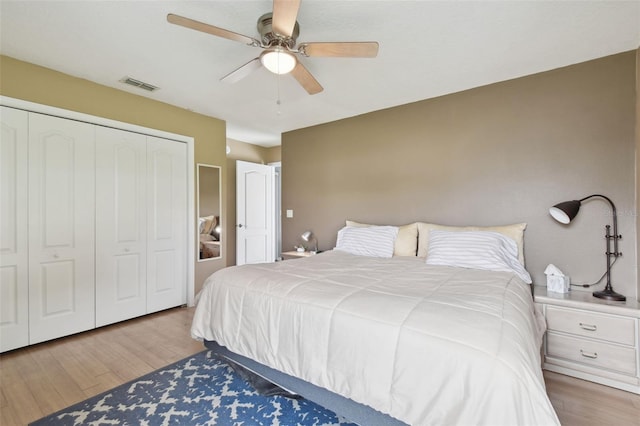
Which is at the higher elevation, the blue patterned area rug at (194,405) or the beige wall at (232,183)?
the beige wall at (232,183)

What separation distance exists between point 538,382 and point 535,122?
8.05 feet

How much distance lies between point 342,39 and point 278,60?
57 cm

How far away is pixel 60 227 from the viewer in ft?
8.59

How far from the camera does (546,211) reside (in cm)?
255

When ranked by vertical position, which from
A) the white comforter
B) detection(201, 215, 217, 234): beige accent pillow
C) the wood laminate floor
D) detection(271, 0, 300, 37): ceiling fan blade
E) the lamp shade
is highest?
detection(271, 0, 300, 37): ceiling fan blade

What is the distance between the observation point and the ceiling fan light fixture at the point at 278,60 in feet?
5.94

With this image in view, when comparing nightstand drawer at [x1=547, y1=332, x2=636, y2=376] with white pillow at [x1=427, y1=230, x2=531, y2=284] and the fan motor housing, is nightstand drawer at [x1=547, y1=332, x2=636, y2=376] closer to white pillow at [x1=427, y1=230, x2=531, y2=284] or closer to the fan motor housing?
white pillow at [x1=427, y1=230, x2=531, y2=284]

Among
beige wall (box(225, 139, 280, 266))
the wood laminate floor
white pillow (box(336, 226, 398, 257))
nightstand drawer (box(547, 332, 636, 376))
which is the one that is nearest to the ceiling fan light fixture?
white pillow (box(336, 226, 398, 257))

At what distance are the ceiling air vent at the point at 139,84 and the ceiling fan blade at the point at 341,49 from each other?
6.26 feet

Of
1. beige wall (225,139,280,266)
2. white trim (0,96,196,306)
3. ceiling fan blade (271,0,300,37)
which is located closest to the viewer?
ceiling fan blade (271,0,300,37)

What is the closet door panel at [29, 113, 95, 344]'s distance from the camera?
249 centimetres

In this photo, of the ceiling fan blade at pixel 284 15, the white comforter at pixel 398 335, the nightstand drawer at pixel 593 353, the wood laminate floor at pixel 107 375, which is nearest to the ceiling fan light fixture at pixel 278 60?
the ceiling fan blade at pixel 284 15

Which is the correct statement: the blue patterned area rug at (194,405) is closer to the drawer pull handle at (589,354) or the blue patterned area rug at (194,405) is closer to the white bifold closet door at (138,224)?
the white bifold closet door at (138,224)

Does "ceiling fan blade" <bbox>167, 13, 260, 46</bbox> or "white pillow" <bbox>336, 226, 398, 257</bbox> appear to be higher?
"ceiling fan blade" <bbox>167, 13, 260, 46</bbox>
